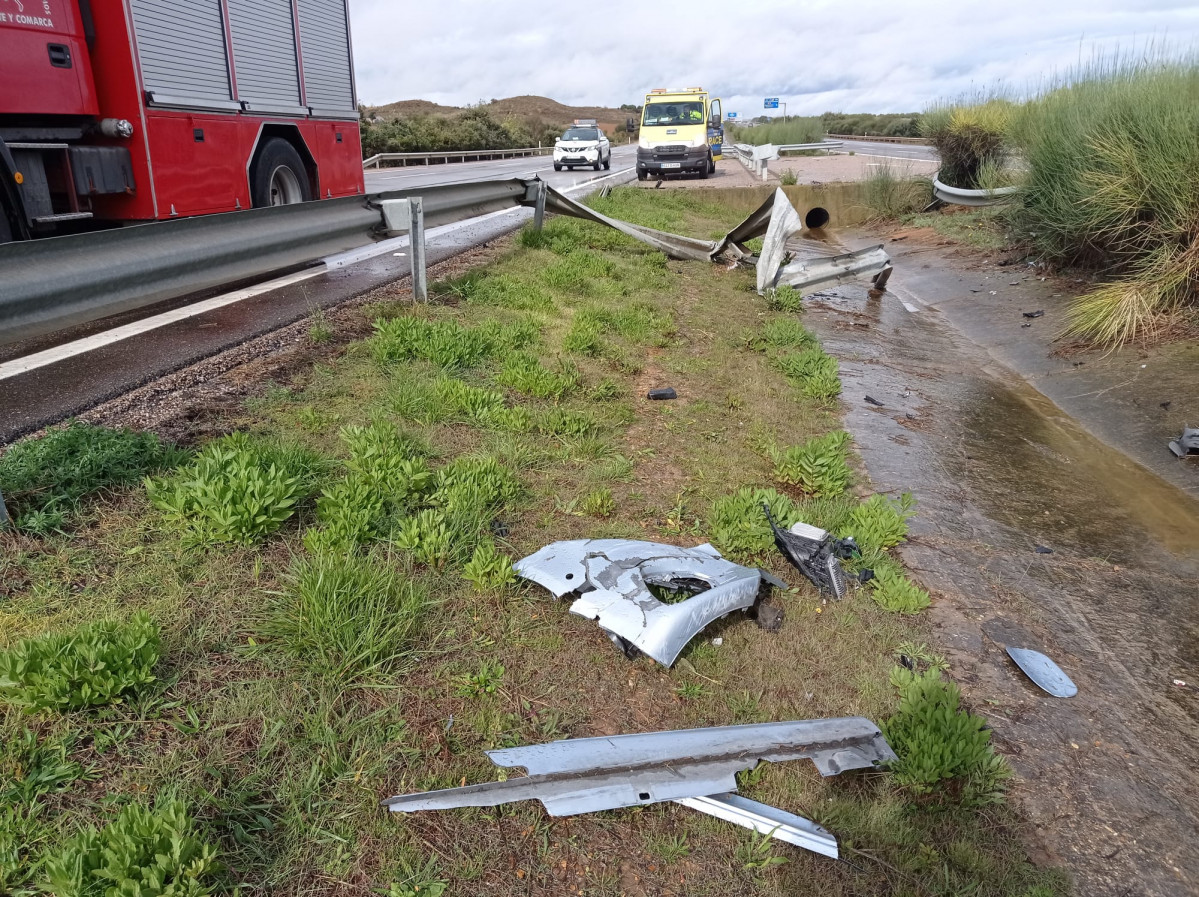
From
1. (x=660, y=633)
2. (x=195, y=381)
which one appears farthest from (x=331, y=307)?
(x=660, y=633)

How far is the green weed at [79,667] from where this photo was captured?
2.09 meters

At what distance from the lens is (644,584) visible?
2936 mm

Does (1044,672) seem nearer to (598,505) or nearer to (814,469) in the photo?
(814,469)

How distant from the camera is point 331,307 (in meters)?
6.82

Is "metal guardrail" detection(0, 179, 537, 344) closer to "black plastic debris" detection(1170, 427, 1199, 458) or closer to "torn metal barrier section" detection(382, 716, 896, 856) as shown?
"torn metal barrier section" detection(382, 716, 896, 856)

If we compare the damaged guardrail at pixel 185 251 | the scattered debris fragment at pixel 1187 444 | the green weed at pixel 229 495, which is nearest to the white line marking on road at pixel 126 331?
the damaged guardrail at pixel 185 251

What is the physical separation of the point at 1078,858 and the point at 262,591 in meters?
2.68

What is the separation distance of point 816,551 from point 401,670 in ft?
6.23

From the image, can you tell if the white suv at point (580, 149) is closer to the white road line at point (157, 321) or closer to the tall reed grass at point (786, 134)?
the tall reed grass at point (786, 134)

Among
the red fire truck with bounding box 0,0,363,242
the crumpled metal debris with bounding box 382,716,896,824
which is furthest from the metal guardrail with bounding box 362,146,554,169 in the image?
the crumpled metal debris with bounding box 382,716,896,824

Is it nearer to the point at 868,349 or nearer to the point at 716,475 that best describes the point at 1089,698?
the point at 716,475

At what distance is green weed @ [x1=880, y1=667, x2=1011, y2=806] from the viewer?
2.33 meters

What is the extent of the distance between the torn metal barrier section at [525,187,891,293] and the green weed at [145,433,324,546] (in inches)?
286

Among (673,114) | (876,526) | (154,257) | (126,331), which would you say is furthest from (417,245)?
(673,114)
